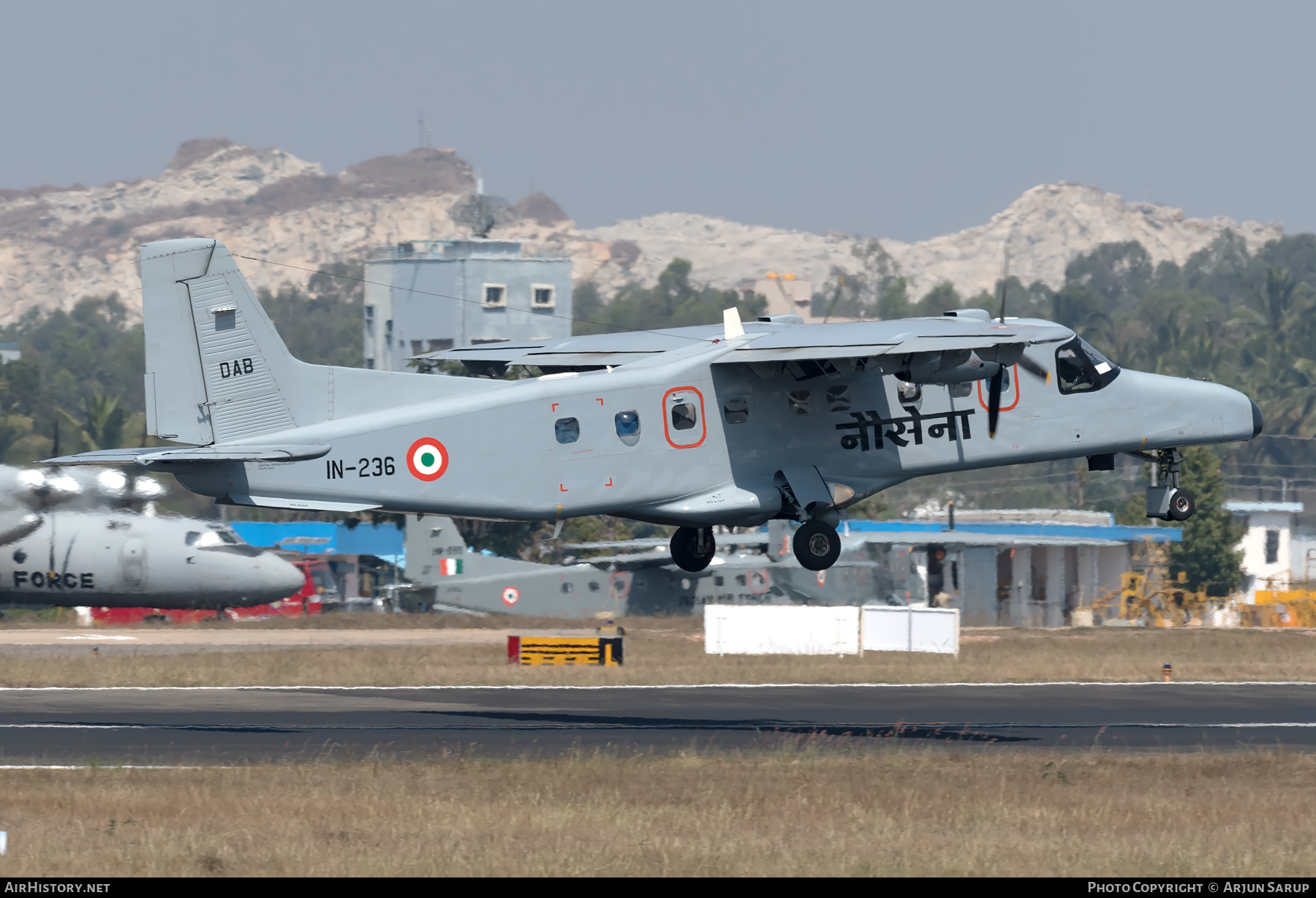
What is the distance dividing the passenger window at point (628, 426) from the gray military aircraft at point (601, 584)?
49047 mm

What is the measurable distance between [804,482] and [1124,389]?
680cm

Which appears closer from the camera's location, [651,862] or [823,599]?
[651,862]

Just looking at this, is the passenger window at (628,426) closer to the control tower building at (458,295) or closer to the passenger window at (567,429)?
the passenger window at (567,429)

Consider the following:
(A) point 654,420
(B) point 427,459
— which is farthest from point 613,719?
(B) point 427,459

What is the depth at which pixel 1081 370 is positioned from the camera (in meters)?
32.1

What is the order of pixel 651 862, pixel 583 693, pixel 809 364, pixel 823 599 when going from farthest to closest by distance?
pixel 823 599 < pixel 583 693 < pixel 809 364 < pixel 651 862

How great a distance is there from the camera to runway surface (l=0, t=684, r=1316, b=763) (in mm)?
35094

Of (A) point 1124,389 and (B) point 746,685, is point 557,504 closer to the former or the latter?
(A) point 1124,389

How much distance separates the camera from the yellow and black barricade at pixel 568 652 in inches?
2244

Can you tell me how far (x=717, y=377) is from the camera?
97.8ft

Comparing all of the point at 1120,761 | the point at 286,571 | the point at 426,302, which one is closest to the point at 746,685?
the point at 286,571

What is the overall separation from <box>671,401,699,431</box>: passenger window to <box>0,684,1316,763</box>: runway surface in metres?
7.96

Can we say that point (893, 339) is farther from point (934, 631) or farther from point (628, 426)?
point (934, 631)

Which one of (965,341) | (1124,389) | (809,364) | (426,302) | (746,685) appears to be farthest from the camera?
(426,302)
